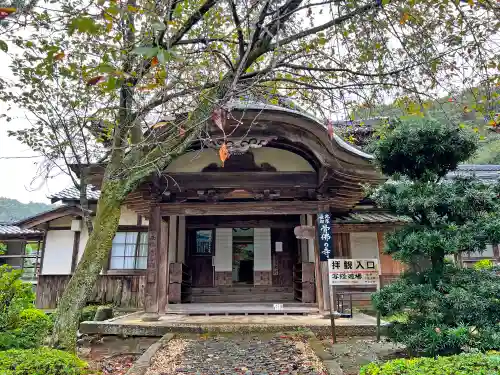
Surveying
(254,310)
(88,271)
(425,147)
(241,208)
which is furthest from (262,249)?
(88,271)

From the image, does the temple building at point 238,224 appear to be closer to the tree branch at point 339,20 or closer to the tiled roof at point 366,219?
the tiled roof at point 366,219

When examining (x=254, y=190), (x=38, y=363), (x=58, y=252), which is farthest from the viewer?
(x=58, y=252)

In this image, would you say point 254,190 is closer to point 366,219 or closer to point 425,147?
point 425,147

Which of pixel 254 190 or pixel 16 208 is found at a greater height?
pixel 16 208

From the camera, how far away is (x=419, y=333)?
4293 millimetres

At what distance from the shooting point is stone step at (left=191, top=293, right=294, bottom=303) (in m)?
10.4

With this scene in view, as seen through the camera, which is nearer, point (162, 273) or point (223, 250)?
point (162, 273)

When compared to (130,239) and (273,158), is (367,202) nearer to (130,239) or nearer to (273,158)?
(273,158)

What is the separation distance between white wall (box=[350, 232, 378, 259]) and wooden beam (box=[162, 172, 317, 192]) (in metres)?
5.03

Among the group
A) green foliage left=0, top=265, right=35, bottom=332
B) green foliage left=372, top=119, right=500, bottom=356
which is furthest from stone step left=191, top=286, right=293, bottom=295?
green foliage left=0, top=265, right=35, bottom=332

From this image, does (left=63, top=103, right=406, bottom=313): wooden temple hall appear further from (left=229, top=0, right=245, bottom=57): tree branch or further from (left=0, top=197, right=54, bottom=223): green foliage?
(left=0, top=197, right=54, bottom=223): green foliage

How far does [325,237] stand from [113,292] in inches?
282

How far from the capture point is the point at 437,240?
14.5ft

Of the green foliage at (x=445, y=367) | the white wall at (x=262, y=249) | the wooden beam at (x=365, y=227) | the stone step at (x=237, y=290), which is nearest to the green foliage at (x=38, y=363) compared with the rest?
the green foliage at (x=445, y=367)
